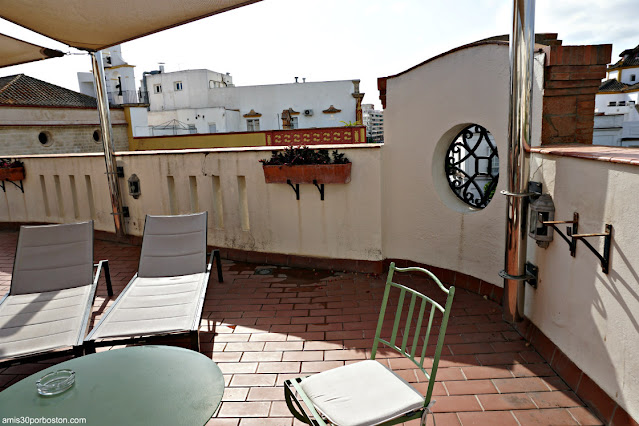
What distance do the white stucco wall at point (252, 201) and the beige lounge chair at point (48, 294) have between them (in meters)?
1.67

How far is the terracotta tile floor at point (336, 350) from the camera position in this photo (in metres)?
2.69

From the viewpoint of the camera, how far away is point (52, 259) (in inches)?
178

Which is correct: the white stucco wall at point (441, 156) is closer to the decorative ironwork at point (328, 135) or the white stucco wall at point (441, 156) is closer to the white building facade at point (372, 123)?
the white building facade at point (372, 123)

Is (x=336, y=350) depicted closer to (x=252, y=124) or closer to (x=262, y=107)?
(x=262, y=107)

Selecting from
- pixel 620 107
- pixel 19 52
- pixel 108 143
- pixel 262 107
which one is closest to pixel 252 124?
pixel 262 107

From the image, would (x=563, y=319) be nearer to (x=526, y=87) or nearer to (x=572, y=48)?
(x=526, y=87)

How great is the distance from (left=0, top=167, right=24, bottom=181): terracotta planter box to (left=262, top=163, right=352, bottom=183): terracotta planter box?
216 inches

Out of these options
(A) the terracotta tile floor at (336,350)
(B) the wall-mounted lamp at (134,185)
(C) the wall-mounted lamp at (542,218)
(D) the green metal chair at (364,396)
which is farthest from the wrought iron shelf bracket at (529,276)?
(B) the wall-mounted lamp at (134,185)

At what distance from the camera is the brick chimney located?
3301 mm

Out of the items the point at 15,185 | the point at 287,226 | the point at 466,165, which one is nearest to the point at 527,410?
the point at 466,165

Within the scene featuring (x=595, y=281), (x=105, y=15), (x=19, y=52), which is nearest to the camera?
(x=595, y=281)

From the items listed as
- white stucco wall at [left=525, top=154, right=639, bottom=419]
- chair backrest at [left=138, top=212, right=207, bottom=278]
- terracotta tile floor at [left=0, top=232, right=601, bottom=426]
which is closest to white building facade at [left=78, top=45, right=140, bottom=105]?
terracotta tile floor at [left=0, top=232, right=601, bottom=426]

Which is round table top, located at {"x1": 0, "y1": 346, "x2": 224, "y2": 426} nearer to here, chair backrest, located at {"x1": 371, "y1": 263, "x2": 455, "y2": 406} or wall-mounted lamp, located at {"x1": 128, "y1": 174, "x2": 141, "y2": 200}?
chair backrest, located at {"x1": 371, "y1": 263, "x2": 455, "y2": 406}

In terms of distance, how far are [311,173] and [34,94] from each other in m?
23.6
